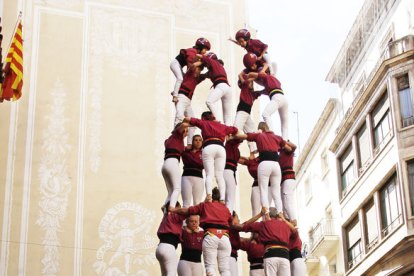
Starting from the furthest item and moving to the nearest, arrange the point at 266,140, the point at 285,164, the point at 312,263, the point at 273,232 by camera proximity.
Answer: the point at 312,263
the point at 285,164
the point at 266,140
the point at 273,232

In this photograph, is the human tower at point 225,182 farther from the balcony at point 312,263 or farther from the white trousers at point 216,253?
the balcony at point 312,263

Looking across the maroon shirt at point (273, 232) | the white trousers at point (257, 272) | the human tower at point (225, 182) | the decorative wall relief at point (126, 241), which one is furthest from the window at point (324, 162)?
the maroon shirt at point (273, 232)

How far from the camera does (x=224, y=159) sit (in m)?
13.3

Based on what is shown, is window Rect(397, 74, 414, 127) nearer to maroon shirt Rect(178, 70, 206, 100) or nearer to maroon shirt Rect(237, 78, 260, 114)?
maroon shirt Rect(237, 78, 260, 114)

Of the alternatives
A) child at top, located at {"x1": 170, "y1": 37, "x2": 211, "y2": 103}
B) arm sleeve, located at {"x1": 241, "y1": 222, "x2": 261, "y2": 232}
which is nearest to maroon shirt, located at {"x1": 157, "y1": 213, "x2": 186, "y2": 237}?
arm sleeve, located at {"x1": 241, "y1": 222, "x2": 261, "y2": 232}

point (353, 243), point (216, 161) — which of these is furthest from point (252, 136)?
point (353, 243)

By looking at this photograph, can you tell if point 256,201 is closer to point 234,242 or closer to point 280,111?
point 234,242

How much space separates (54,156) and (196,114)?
10.9 feet

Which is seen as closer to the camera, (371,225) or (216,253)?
(216,253)

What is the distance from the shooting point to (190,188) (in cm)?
1367

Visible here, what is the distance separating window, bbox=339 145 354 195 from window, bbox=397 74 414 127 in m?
4.52

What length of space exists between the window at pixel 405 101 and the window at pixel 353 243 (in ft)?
15.4

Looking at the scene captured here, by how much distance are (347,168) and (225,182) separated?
50.3 ft

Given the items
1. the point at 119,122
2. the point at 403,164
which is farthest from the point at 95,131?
the point at 403,164
